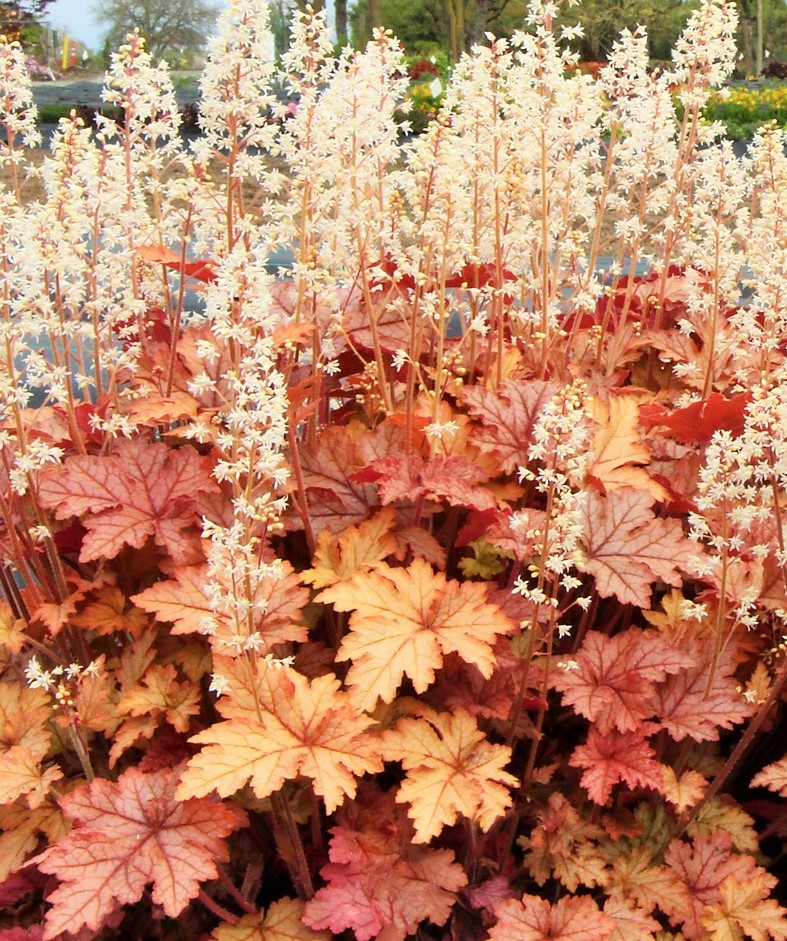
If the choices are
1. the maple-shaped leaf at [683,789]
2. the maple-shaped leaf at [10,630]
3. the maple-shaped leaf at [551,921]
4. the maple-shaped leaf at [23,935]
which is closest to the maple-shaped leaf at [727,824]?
the maple-shaped leaf at [683,789]

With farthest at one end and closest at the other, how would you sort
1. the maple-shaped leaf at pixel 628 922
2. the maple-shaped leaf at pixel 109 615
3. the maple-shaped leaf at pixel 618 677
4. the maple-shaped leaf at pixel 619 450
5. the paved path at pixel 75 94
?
the paved path at pixel 75 94 → the maple-shaped leaf at pixel 619 450 → the maple-shaped leaf at pixel 109 615 → the maple-shaped leaf at pixel 618 677 → the maple-shaped leaf at pixel 628 922

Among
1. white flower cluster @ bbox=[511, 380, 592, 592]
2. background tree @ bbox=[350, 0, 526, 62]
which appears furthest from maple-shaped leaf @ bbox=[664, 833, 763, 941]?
background tree @ bbox=[350, 0, 526, 62]

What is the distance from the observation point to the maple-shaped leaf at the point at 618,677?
2102mm

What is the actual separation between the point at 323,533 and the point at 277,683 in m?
0.45

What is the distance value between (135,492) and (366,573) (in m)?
0.68

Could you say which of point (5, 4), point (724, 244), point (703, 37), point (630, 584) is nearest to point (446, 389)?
point (630, 584)

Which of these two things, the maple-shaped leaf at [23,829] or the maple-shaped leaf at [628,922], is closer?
the maple-shaped leaf at [628,922]

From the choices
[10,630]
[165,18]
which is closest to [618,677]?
[10,630]

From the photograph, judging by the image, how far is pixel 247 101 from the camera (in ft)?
7.14

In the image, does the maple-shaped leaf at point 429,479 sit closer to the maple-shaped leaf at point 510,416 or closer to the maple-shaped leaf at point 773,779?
the maple-shaped leaf at point 510,416

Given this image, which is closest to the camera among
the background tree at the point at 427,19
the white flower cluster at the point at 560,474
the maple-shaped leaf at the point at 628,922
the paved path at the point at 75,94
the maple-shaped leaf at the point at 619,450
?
the white flower cluster at the point at 560,474

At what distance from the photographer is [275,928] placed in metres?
2.04

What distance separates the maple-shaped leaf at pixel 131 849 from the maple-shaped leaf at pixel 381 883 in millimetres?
259

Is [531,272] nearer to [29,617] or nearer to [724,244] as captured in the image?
[724,244]
